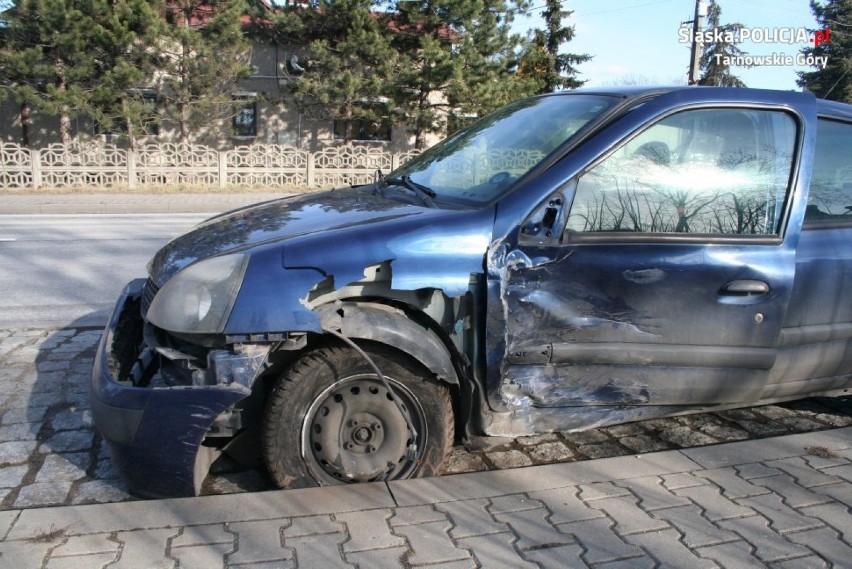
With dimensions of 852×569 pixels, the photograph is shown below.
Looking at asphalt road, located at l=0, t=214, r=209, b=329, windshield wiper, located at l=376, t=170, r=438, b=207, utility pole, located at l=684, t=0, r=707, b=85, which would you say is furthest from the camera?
utility pole, located at l=684, t=0, r=707, b=85

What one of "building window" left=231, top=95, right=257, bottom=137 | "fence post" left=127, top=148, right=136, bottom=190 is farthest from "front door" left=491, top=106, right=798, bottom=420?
"building window" left=231, top=95, right=257, bottom=137

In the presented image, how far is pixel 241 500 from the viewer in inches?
111

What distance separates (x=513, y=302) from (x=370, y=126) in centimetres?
2203

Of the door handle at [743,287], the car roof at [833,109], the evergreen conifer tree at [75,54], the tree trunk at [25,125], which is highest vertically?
the evergreen conifer tree at [75,54]

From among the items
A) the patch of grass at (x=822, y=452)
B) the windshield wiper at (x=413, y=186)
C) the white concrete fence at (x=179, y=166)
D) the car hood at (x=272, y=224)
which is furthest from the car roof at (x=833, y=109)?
the white concrete fence at (x=179, y=166)

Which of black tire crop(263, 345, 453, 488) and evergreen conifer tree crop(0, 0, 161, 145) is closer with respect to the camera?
black tire crop(263, 345, 453, 488)

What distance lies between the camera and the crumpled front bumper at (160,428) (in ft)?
8.74

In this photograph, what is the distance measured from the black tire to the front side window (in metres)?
1.00

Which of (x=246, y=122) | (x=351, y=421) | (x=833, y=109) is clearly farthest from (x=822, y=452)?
(x=246, y=122)

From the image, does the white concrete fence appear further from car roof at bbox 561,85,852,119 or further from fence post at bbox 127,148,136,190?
car roof at bbox 561,85,852,119

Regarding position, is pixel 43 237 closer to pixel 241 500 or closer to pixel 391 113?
pixel 241 500

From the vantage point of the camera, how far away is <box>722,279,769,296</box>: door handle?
3.09 m

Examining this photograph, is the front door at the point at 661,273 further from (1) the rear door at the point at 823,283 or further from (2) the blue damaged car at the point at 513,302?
(1) the rear door at the point at 823,283

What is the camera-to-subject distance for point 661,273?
119 inches
